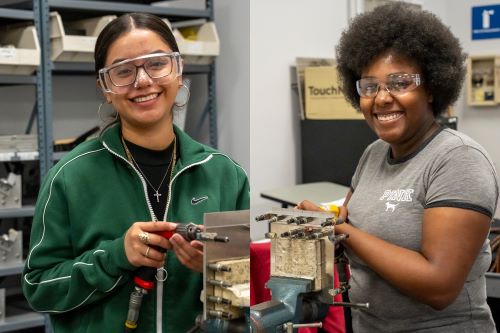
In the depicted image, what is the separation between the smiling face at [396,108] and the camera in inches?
37.8

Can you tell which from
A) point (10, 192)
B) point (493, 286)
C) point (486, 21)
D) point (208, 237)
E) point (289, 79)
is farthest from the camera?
point (486, 21)

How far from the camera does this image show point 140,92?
44 cm

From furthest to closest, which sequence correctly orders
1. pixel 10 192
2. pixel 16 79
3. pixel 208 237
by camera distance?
1. pixel 16 79
2. pixel 10 192
3. pixel 208 237

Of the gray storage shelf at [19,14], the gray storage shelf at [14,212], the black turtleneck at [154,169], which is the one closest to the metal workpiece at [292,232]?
the black turtleneck at [154,169]

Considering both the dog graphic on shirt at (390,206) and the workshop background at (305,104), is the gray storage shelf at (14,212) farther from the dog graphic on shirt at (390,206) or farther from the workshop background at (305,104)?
the dog graphic on shirt at (390,206)

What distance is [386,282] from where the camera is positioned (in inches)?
37.6

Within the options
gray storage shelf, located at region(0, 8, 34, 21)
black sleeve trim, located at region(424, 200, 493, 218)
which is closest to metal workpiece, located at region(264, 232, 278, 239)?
black sleeve trim, located at region(424, 200, 493, 218)

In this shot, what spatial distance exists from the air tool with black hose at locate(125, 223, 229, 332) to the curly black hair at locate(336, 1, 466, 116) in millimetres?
636

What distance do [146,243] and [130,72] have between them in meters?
0.11

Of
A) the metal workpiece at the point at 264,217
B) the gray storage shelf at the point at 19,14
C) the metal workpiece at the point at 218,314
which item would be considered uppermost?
the gray storage shelf at the point at 19,14

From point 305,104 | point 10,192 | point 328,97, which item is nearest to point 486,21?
point 328,97

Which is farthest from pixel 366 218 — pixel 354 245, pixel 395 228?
pixel 354 245

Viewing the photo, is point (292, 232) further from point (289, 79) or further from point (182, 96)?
point (289, 79)

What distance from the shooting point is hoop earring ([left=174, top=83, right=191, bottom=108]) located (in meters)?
0.46
